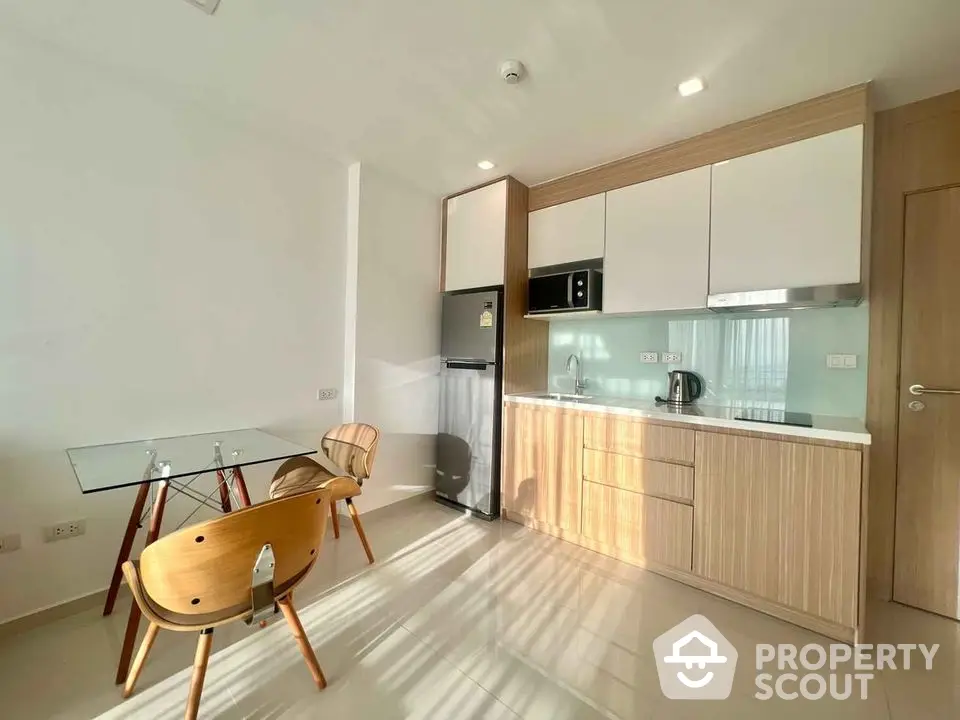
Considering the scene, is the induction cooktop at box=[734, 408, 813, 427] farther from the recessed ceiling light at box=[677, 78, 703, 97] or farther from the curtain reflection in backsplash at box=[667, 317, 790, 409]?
the recessed ceiling light at box=[677, 78, 703, 97]

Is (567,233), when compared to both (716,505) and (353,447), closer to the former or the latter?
(716,505)

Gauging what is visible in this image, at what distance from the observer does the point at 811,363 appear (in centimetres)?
227

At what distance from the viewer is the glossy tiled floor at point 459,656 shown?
55.7 inches

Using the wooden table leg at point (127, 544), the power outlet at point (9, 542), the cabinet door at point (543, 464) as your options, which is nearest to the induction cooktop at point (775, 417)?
the cabinet door at point (543, 464)

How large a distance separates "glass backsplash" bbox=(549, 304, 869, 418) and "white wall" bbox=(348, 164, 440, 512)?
1326 mm

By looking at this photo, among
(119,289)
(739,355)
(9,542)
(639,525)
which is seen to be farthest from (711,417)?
(9,542)

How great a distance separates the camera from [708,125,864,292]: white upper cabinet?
192 centimetres

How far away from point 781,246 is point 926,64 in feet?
2.93

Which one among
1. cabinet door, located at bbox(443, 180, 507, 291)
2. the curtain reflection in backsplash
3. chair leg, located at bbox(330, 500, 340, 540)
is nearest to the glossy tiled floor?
chair leg, located at bbox(330, 500, 340, 540)

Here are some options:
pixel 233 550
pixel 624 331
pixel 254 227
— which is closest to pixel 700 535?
pixel 624 331

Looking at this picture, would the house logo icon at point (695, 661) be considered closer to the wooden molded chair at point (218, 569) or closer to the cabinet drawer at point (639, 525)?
the cabinet drawer at point (639, 525)

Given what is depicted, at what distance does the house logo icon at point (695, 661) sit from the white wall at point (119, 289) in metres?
2.35

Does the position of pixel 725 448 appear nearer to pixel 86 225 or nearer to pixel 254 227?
pixel 254 227

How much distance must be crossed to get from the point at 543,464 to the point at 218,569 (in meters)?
2.03
